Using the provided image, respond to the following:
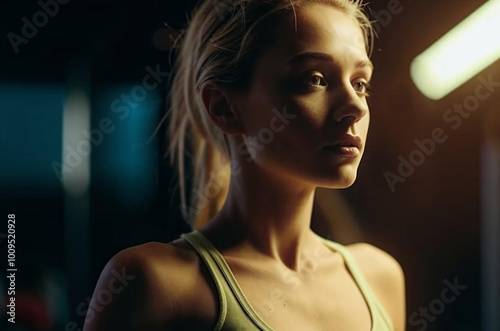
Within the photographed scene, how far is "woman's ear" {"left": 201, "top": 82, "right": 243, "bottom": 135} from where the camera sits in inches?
31.1

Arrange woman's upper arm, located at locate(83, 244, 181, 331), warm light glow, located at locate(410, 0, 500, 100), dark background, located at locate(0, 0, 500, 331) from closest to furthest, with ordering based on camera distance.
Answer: woman's upper arm, located at locate(83, 244, 181, 331)
dark background, located at locate(0, 0, 500, 331)
warm light glow, located at locate(410, 0, 500, 100)

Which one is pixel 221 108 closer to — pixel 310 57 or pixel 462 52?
pixel 310 57

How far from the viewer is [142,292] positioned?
72cm

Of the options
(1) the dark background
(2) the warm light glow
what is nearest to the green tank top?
(1) the dark background

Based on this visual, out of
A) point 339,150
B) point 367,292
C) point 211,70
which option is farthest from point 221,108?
point 367,292

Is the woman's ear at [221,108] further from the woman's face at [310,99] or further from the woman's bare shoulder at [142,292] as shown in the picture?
the woman's bare shoulder at [142,292]

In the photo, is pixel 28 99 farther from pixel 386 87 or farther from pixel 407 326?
pixel 407 326

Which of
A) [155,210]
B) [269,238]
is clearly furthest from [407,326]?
[155,210]

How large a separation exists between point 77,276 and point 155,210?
0.13 meters

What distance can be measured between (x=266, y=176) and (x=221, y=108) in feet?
0.33

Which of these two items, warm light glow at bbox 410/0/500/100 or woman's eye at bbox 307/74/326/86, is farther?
warm light glow at bbox 410/0/500/100

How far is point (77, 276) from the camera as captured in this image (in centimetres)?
82

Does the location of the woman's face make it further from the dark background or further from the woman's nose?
the dark background

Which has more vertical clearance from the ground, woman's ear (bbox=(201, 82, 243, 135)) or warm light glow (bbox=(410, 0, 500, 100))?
warm light glow (bbox=(410, 0, 500, 100))
